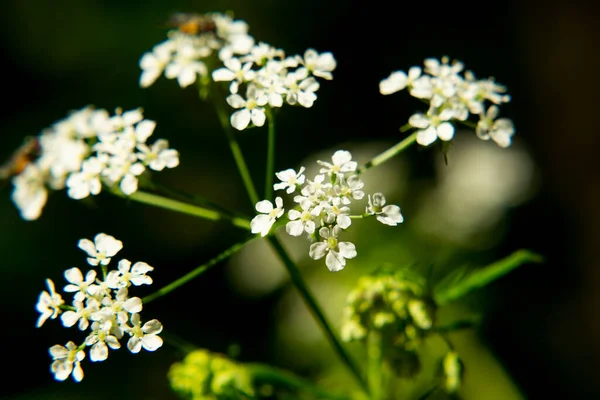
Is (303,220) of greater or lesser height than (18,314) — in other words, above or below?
below

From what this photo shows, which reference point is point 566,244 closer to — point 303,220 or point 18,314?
point 303,220

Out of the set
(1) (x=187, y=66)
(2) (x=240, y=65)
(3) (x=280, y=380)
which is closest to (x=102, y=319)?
(3) (x=280, y=380)

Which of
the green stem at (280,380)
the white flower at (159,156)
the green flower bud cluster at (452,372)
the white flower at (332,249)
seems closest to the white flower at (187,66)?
the white flower at (159,156)

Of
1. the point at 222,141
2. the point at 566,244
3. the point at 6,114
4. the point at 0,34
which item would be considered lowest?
the point at 566,244

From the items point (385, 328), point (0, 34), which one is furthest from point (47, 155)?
point (0, 34)

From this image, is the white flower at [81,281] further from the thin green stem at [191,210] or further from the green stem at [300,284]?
the green stem at [300,284]

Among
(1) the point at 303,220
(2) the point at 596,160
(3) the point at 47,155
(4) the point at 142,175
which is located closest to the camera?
(1) the point at 303,220

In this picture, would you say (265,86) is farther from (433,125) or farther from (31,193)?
(31,193)

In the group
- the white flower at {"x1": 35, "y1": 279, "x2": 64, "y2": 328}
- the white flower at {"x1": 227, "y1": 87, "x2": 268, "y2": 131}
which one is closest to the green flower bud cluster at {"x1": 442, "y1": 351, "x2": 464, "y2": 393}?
the white flower at {"x1": 227, "y1": 87, "x2": 268, "y2": 131}
